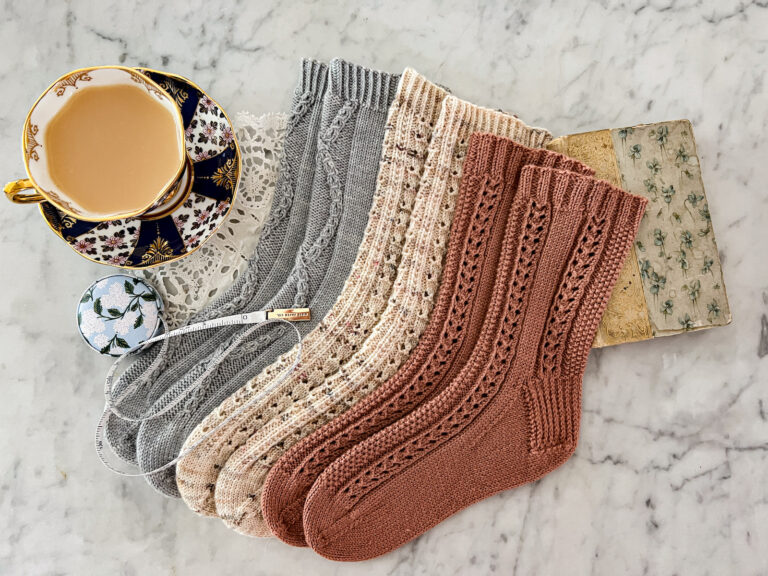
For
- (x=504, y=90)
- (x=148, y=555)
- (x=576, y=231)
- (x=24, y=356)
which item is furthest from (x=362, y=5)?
(x=148, y=555)

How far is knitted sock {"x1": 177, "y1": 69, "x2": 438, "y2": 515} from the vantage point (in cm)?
123

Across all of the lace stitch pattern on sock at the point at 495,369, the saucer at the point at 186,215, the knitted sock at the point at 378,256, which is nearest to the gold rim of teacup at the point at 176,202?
the saucer at the point at 186,215

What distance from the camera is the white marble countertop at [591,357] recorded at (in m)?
1.31

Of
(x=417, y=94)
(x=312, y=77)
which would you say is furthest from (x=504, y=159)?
(x=312, y=77)

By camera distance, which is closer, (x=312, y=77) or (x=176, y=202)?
(x=176, y=202)

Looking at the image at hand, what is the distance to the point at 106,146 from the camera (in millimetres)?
1123

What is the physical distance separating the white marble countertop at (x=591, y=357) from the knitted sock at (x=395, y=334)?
19 cm

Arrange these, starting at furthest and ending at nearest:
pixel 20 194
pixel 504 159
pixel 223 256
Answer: pixel 223 256 < pixel 504 159 < pixel 20 194

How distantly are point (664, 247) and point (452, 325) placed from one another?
48cm

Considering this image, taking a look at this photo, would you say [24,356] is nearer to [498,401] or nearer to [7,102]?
[7,102]

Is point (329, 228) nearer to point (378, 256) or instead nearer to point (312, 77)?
point (378, 256)

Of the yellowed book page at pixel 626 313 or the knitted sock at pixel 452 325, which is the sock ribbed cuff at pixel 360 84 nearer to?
the knitted sock at pixel 452 325

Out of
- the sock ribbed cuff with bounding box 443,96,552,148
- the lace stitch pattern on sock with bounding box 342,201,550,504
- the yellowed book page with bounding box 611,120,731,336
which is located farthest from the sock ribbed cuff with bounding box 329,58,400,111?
the yellowed book page with bounding box 611,120,731,336

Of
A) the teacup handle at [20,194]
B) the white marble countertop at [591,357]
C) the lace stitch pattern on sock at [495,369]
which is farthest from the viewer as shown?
the white marble countertop at [591,357]
